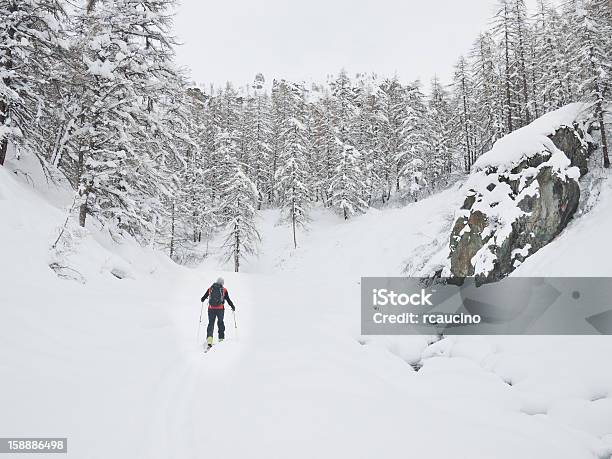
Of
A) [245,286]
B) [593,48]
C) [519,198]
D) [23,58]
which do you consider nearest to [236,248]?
[245,286]

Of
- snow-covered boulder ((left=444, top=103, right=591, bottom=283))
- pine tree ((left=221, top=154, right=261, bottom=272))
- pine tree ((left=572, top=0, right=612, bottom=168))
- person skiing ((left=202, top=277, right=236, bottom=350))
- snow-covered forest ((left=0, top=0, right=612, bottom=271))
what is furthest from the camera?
pine tree ((left=221, top=154, right=261, bottom=272))

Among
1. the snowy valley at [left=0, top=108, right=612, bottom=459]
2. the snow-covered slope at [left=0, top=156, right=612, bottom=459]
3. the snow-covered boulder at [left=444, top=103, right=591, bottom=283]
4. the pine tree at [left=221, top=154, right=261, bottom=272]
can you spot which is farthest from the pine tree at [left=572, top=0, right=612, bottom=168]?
the pine tree at [left=221, top=154, right=261, bottom=272]

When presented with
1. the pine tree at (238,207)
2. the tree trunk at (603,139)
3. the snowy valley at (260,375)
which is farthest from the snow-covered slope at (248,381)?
the pine tree at (238,207)

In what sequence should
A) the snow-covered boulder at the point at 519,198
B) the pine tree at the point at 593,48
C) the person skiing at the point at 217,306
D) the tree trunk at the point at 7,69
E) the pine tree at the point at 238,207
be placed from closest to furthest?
the person skiing at the point at 217,306 < the tree trunk at the point at 7,69 < the snow-covered boulder at the point at 519,198 < the pine tree at the point at 593,48 < the pine tree at the point at 238,207

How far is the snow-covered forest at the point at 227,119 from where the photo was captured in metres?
14.2

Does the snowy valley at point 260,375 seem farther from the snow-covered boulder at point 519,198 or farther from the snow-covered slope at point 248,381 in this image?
the snow-covered boulder at point 519,198

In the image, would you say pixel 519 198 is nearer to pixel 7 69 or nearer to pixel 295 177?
pixel 7 69

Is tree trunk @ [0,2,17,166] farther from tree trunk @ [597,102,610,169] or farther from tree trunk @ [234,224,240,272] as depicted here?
tree trunk @ [597,102,610,169]

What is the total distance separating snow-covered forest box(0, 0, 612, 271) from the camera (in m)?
14.2

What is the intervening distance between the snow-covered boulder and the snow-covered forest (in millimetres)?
2205

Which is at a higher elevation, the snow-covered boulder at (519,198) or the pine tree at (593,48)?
the pine tree at (593,48)

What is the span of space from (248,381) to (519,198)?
39.0ft

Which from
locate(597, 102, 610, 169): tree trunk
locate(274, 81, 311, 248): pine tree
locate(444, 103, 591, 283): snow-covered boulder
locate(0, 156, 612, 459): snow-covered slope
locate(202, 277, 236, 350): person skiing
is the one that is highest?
locate(274, 81, 311, 248): pine tree

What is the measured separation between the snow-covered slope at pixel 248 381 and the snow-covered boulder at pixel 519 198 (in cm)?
111
